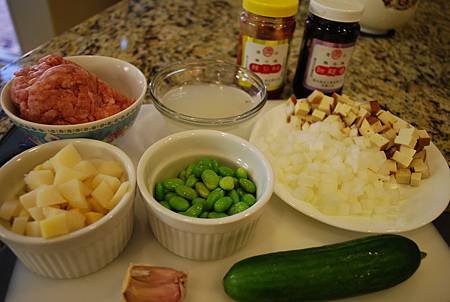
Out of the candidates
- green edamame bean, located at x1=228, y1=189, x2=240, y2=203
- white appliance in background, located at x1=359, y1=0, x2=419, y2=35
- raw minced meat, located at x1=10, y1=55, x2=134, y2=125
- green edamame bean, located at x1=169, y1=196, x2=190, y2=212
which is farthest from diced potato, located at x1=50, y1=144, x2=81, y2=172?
white appliance in background, located at x1=359, y1=0, x2=419, y2=35

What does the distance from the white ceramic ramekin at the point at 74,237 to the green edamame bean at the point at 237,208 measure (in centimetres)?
20

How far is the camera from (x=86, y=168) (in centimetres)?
80

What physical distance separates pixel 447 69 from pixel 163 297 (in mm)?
1549

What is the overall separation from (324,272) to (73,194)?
0.49 metres

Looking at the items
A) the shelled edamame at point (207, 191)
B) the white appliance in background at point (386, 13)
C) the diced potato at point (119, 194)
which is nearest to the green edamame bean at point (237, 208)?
the shelled edamame at point (207, 191)

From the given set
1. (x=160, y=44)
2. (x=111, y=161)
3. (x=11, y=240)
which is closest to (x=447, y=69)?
(x=160, y=44)

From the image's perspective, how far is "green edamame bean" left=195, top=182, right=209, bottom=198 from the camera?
85 centimetres

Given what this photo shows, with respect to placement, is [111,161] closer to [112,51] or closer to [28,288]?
[28,288]

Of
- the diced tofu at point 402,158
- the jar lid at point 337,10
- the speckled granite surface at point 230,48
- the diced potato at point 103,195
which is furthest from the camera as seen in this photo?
the speckled granite surface at point 230,48

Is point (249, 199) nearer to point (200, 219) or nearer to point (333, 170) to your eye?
point (200, 219)

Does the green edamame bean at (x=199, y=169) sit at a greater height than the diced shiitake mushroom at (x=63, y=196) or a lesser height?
lesser

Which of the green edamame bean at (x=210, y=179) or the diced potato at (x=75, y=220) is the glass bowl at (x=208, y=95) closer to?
the green edamame bean at (x=210, y=179)

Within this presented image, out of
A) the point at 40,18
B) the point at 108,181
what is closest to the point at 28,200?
the point at 108,181

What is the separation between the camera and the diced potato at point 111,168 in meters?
0.83
